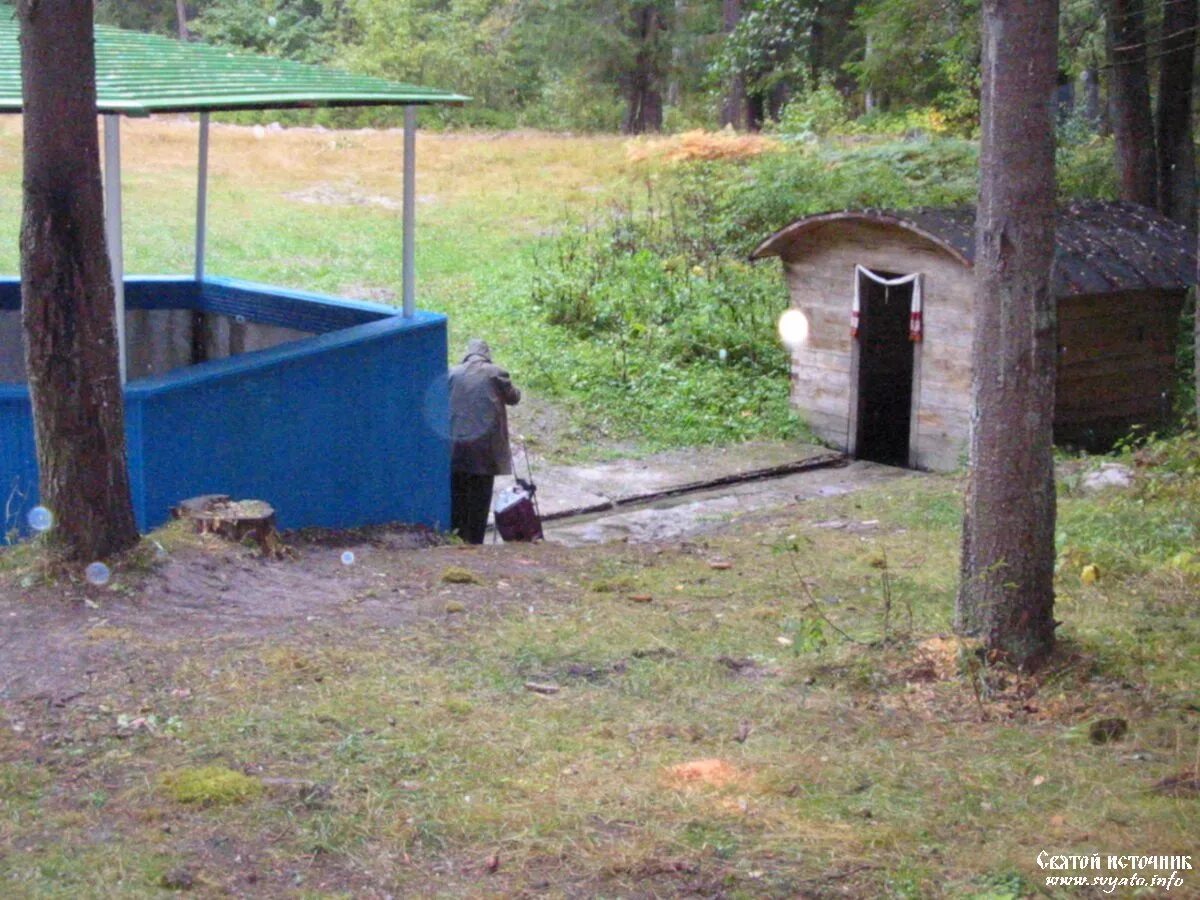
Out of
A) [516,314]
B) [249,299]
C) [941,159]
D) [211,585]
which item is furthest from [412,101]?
[941,159]

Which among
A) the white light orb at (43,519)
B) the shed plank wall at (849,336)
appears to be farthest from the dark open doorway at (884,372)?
the white light orb at (43,519)

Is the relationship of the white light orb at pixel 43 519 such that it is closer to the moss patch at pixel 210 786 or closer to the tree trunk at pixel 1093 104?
the moss patch at pixel 210 786

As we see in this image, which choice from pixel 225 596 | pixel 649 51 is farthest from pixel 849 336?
pixel 649 51

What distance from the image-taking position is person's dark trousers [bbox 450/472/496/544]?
11039mm

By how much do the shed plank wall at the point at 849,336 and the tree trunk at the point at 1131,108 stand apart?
493 centimetres

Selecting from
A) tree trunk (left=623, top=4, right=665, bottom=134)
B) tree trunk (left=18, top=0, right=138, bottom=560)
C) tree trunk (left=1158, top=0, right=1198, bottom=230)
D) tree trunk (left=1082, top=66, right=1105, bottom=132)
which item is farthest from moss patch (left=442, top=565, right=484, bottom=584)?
tree trunk (left=623, top=4, right=665, bottom=134)

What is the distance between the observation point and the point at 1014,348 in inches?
222

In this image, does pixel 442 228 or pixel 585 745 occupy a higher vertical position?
pixel 442 228

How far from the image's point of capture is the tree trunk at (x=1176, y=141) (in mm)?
18469

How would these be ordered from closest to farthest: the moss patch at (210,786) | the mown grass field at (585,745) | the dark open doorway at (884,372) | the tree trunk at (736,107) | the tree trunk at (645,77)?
1. the mown grass field at (585,745)
2. the moss patch at (210,786)
3. the dark open doorway at (884,372)
4. the tree trunk at (736,107)
5. the tree trunk at (645,77)

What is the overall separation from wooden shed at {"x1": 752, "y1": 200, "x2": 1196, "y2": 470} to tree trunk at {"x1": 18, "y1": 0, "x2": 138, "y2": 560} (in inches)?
349

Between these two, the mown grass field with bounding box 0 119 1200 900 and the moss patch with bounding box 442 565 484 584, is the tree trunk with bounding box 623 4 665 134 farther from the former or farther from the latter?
the moss patch with bounding box 442 565 484 584

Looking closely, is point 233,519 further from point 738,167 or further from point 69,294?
point 738,167

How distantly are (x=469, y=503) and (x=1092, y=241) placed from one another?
758 cm
